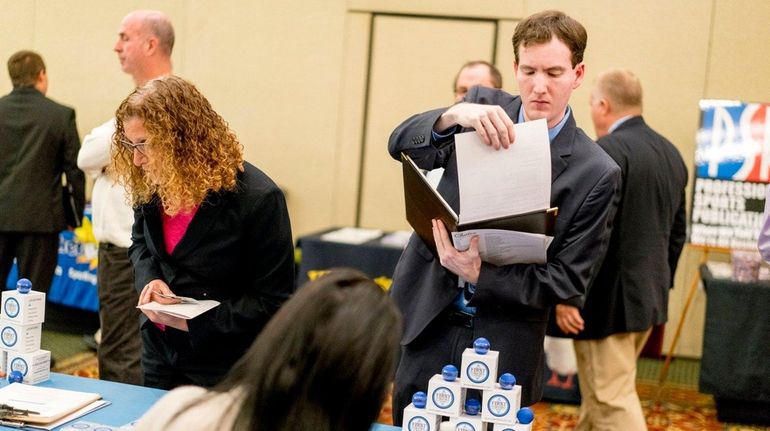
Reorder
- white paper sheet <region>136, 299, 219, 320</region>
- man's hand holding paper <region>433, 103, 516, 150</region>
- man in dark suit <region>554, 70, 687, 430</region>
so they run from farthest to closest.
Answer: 1. man in dark suit <region>554, 70, 687, 430</region>
2. white paper sheet <region>136, 299, 219, 320</region>
3. man's hand holding paper <region>433, 103, 516, 150</region>

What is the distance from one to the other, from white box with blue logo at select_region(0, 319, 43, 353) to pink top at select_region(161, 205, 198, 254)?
0.40 m

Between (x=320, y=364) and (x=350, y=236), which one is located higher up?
(x=320, y=364)

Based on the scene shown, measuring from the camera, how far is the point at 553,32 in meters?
2.21

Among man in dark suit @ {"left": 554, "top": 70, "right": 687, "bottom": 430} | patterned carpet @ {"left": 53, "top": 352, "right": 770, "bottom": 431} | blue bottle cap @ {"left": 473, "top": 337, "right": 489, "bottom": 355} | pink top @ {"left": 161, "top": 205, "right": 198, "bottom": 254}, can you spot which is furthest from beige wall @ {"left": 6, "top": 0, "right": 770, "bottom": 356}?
blue bottle cap @ {"left": 473, "top": 337, "right": 489, "bottom": 355}

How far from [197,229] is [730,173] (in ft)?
14.0

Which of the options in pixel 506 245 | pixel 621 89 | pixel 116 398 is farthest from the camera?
pixel 621 89

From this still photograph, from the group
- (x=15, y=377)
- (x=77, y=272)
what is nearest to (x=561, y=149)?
(x=15, y=377)

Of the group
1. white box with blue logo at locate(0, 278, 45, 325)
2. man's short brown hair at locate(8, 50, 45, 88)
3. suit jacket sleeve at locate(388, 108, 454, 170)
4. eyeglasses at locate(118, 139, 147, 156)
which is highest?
man's short brown hair at locate(8, 50, 45, 88)

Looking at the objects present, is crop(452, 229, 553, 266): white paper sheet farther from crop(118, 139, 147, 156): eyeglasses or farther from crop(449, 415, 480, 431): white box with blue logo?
crop(118, 139, 147, 156): eyeglasses

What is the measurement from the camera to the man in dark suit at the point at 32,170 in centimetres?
494

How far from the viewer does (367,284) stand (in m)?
1.24

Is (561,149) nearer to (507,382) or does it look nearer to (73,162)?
(507,382)

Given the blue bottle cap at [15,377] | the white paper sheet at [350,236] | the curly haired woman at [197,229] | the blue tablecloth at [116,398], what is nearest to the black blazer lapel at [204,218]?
the curly haired woman at [197,229]

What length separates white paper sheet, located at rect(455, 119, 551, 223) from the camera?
2.11 m
